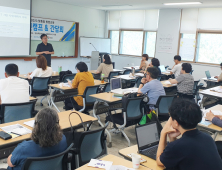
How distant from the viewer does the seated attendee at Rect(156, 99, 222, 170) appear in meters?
1.60

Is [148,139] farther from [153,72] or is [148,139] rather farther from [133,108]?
[153,72]

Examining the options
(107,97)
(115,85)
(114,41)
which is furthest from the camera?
(114,41)

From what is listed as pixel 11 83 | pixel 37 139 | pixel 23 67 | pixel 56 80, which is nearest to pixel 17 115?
pixel 11 83

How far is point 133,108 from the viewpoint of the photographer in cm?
381

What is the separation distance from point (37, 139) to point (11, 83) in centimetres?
195

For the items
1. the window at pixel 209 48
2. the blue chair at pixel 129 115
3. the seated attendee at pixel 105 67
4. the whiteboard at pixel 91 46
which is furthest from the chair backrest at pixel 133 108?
the whiteboard at pixel 91 46

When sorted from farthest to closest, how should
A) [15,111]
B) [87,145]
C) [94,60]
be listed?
[94,60] → [15,111] → [87,145]

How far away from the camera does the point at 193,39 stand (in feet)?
30.9

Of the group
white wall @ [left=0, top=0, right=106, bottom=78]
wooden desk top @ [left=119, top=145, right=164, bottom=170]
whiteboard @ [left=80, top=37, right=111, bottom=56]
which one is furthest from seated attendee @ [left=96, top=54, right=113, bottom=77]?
wooden desk top @ [left=119, top=145, right=164, bottom=170]

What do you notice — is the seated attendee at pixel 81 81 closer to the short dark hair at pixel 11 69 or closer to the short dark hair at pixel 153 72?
the short dark hair at pixel 153 72

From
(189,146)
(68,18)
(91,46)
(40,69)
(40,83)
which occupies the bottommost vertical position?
(40,83)

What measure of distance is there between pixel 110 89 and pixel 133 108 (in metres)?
1.40

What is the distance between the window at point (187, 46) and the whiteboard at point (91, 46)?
145 inches

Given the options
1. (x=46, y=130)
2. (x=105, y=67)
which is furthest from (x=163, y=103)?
(x=105, y=67)
